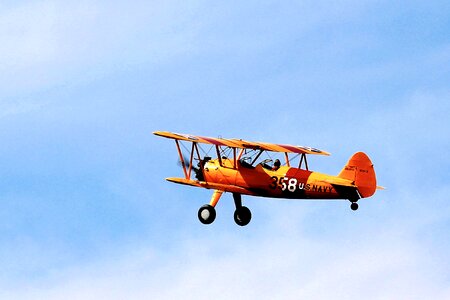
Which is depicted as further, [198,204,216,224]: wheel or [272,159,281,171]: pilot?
[198,204,216,224]: wheel

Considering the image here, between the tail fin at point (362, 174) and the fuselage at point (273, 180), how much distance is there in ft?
1.86

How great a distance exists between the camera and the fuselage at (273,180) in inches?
2852

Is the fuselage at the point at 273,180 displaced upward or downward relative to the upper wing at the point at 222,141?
downward

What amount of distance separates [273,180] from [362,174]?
115 inches

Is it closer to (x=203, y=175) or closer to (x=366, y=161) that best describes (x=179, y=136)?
(x=203, y=175)

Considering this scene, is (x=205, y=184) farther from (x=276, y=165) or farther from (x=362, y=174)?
(x=362, y=174)

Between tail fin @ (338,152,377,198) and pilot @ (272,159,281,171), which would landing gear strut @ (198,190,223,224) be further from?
tail fin @ (338,152,377,198)

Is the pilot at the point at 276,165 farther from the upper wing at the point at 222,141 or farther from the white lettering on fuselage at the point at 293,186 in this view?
the upper wing at the point at 222,141

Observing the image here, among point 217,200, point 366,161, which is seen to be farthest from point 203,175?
point 366,161

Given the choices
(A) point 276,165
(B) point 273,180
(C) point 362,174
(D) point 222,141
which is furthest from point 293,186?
(D) point 222,141

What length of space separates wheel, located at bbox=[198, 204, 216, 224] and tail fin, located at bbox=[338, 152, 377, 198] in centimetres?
458

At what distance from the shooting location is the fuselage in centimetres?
7244

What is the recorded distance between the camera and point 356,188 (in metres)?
72.1

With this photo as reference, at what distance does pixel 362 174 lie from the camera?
72.1 m
